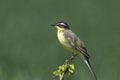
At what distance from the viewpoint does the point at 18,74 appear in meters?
7.61

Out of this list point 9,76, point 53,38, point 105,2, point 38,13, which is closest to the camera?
point 9,76

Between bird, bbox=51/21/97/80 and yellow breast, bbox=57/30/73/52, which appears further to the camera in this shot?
yellow breast, bbox=57/30/73/52

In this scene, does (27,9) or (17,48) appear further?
(27,9)

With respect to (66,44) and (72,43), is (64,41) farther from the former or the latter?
(72,43)

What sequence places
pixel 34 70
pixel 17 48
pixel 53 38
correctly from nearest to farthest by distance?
pixel 34 70 < pixel 17 48 < pixel 53 38

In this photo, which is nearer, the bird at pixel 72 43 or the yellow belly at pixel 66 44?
the bird at pixel 72 43

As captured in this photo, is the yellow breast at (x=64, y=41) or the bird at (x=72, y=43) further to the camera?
the yellow breast at (x=64, y=41)

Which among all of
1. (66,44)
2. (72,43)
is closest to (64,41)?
(66,44)

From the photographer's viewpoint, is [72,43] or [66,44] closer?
[72,43]

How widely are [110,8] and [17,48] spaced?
308 centimetres

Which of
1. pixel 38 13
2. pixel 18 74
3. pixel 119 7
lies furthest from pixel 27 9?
pixel 18 74

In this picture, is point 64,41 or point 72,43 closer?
point 72,43

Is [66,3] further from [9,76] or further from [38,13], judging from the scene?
[9,76]

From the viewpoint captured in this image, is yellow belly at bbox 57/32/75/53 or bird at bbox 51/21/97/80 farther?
yellow belly at bbox 57/32/75/53
